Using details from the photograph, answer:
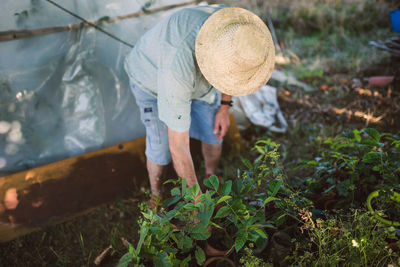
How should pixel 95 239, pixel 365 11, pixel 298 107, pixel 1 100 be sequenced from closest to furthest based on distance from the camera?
pixel 1 100
pixel 95 239
pixel 298 107
pixel 365 11

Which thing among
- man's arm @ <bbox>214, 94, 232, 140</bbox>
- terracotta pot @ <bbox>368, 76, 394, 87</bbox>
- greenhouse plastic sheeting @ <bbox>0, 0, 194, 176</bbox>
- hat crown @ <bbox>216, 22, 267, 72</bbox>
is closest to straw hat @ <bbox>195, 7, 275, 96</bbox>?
hat crown @ <bbox>216, 22, 267, 72</bbox>

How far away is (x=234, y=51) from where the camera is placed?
1.68m

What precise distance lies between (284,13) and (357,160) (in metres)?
4.97

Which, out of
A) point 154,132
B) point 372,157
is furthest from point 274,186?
point 154,132

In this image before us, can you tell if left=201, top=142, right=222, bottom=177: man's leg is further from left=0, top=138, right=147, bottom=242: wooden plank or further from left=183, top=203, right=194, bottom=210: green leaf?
left=183, top=203, right=194, bottom=210: green leaf

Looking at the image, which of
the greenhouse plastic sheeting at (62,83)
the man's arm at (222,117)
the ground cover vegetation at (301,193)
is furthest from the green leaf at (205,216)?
the greenhouse plastic sheeting at (62,83)

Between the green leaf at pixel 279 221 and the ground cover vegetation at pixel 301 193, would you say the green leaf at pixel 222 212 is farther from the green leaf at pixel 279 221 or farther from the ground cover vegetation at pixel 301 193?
the green leaf at pixel 279 221

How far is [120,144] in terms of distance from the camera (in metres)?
2.90

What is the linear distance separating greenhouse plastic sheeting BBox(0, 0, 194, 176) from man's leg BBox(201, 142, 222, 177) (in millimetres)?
801

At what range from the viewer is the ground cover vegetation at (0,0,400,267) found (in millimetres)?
1541

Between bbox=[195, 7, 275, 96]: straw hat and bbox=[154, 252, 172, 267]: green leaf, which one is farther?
bbox=[195, 7, 275, 96]: straw hat

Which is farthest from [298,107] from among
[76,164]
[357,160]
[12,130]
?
[12,130]

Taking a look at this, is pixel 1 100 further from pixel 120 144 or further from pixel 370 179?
pixel 370 179

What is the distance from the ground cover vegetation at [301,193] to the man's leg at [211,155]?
6.6 inches
